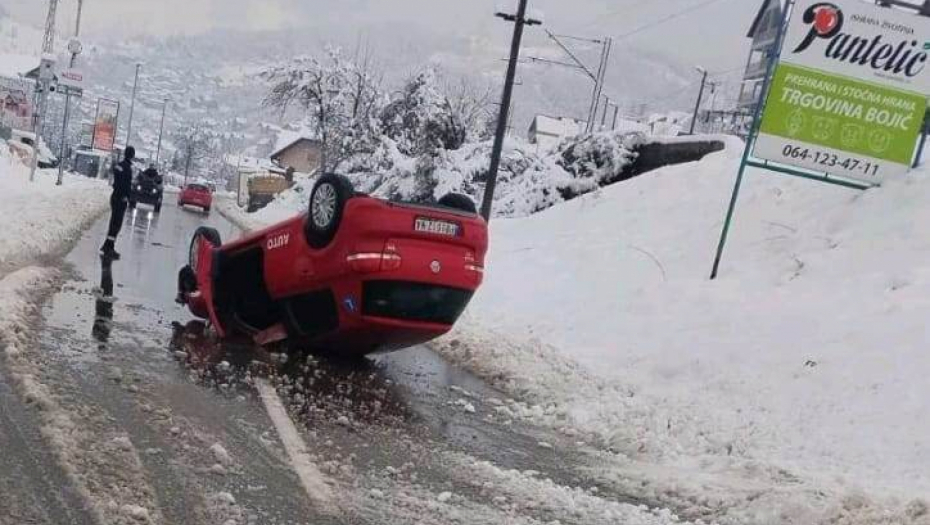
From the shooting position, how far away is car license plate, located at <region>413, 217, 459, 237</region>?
297 inches

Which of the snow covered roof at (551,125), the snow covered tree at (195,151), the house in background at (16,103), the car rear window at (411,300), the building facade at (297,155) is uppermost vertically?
the snow covered roof at (551,125)

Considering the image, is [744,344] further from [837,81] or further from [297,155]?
[297,155]

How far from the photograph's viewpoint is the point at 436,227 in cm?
764

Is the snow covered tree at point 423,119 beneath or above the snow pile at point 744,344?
above

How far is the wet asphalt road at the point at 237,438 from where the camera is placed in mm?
→ 4391

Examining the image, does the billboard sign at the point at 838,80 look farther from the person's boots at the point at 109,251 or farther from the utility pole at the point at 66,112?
the utility pole at the point at 66,112

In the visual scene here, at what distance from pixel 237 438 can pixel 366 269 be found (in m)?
2.25

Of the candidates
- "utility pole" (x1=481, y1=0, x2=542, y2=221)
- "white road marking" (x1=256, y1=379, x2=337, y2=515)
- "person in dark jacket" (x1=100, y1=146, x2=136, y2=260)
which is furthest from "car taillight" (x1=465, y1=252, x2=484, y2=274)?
"utility pole" (x1=481, y1=0, x2=542, y2=221)

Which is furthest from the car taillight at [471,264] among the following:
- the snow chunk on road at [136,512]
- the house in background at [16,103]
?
the house in background at [16,103]


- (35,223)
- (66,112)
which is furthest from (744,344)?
(66,112)

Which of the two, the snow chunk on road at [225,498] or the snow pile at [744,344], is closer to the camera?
the snow chunk on road at [225,498]

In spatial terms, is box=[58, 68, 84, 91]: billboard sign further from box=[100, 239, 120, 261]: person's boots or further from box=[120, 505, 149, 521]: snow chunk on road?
box=[120, 505, 149, 521]: snow chunk on road

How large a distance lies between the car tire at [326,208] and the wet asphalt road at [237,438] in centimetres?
111

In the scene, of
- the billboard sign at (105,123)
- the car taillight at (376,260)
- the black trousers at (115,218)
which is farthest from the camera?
the billboard sign at (105,123)
